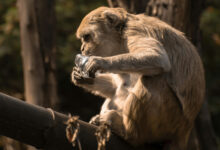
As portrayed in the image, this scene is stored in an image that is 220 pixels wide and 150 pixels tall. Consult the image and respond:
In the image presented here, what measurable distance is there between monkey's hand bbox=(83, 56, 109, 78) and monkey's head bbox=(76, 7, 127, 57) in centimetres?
97

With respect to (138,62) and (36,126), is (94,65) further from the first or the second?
(36,126)

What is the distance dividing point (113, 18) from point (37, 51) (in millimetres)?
3064

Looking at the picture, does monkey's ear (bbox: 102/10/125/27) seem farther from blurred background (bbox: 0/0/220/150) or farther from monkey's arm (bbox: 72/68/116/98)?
blurred background (bbox: 0/0/220/150)

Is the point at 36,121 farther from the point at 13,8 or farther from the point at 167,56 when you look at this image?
the point at 13,8

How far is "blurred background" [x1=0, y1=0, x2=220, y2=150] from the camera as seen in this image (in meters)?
8.48

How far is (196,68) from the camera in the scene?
565 cm

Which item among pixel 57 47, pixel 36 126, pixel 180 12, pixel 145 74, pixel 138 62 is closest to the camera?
pixel 36 126

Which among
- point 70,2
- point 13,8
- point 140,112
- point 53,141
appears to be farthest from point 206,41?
point 53,141

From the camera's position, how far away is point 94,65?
4.92 metres

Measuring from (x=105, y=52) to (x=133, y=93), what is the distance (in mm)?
994

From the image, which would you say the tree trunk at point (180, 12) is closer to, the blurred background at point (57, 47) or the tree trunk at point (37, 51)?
the blurred background at point (57, 47)

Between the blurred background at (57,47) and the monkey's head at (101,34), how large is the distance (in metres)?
1.43

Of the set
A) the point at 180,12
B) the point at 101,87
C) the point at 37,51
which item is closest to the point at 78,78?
the point at 101,87

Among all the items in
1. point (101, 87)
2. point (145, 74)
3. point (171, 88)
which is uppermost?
point (145, 74)
